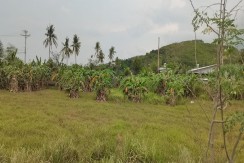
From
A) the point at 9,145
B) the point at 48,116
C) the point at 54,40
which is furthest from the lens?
the point at 54,40

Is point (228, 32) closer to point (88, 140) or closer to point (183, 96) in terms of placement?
point (88, 140)

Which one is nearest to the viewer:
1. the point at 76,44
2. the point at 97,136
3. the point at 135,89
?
the point at 97,136

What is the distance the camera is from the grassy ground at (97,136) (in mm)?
7285

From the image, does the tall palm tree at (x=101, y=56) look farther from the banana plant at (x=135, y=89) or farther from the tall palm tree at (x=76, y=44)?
the banana plant at (x=135, y=89)

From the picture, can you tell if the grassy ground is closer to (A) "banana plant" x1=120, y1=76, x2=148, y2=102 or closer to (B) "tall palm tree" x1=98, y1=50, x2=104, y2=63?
(A) "banana plant" x1=120, y1=76, x2=148, y2=102

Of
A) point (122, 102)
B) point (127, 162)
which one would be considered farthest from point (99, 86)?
point (127, 162)

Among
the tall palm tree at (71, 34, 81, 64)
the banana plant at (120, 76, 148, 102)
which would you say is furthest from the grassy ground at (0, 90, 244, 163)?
the tall palm tree at (71, 34, 81, 64)

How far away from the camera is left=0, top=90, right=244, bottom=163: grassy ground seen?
23.9 ft

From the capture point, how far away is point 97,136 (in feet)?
31.8

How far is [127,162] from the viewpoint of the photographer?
694 cm

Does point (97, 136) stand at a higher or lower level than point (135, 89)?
lower

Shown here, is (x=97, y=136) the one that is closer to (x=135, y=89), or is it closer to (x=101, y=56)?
(x=135, y=89)

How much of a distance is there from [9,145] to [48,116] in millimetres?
4973

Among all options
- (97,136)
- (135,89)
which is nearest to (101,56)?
(135,89)
